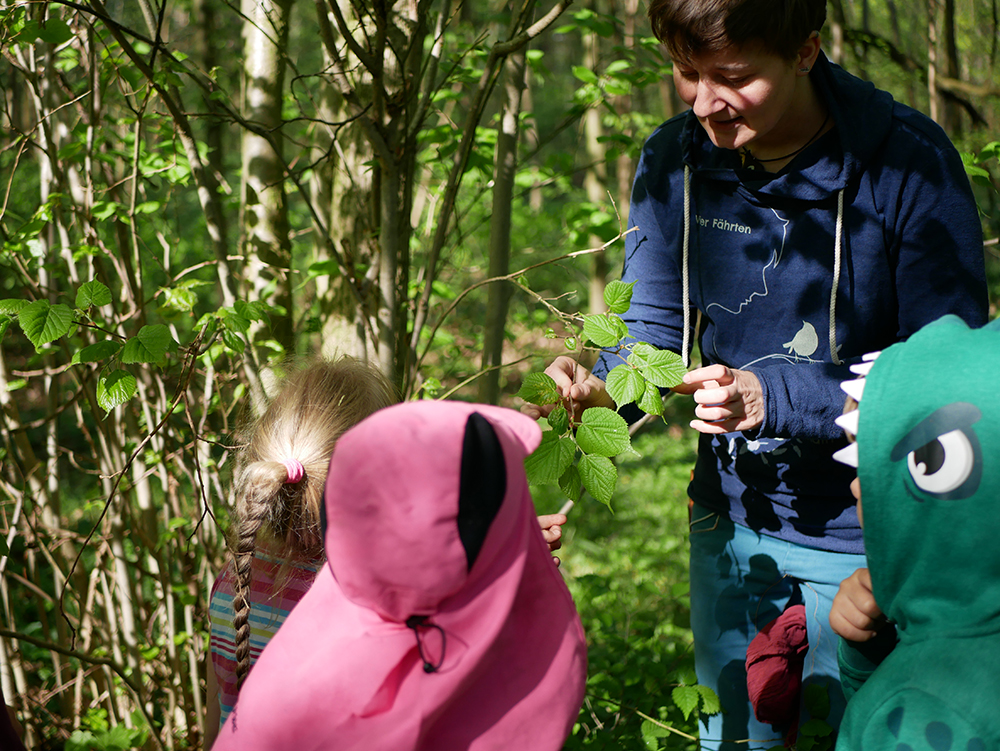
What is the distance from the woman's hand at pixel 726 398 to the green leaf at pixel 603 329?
0.47ft

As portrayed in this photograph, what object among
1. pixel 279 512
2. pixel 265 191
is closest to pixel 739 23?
pixel 279 512

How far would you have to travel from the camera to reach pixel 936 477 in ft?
2.86

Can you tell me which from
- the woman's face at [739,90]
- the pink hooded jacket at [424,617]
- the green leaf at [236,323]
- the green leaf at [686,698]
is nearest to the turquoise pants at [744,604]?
the green leaf at [686,698]

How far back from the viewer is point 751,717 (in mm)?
1589

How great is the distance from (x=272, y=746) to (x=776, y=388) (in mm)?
921

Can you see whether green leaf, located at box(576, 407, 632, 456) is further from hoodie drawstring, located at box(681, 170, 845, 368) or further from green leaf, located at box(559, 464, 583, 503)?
hoodie drawstring, located at box(681, 170, 845, 368)

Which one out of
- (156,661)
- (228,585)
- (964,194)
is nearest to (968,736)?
(964,194)

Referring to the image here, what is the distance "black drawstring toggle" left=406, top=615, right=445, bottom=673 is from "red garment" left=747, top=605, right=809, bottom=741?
2.72 feet

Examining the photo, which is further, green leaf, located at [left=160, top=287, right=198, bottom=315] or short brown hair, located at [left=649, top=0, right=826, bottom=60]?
green leaf, located at [left=160, top=287, right=198, bottom=315]

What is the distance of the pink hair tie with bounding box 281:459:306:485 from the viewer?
52.1 inches

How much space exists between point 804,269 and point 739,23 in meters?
0.45

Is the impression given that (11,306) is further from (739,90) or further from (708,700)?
(708,700)

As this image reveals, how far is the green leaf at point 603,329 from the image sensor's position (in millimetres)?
1311

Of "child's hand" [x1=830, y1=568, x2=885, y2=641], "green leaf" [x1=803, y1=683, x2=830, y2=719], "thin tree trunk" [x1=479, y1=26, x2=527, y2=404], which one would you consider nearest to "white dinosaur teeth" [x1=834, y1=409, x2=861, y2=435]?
"child's hand" [x1=830, y1=568, x2=885, y2=641]
